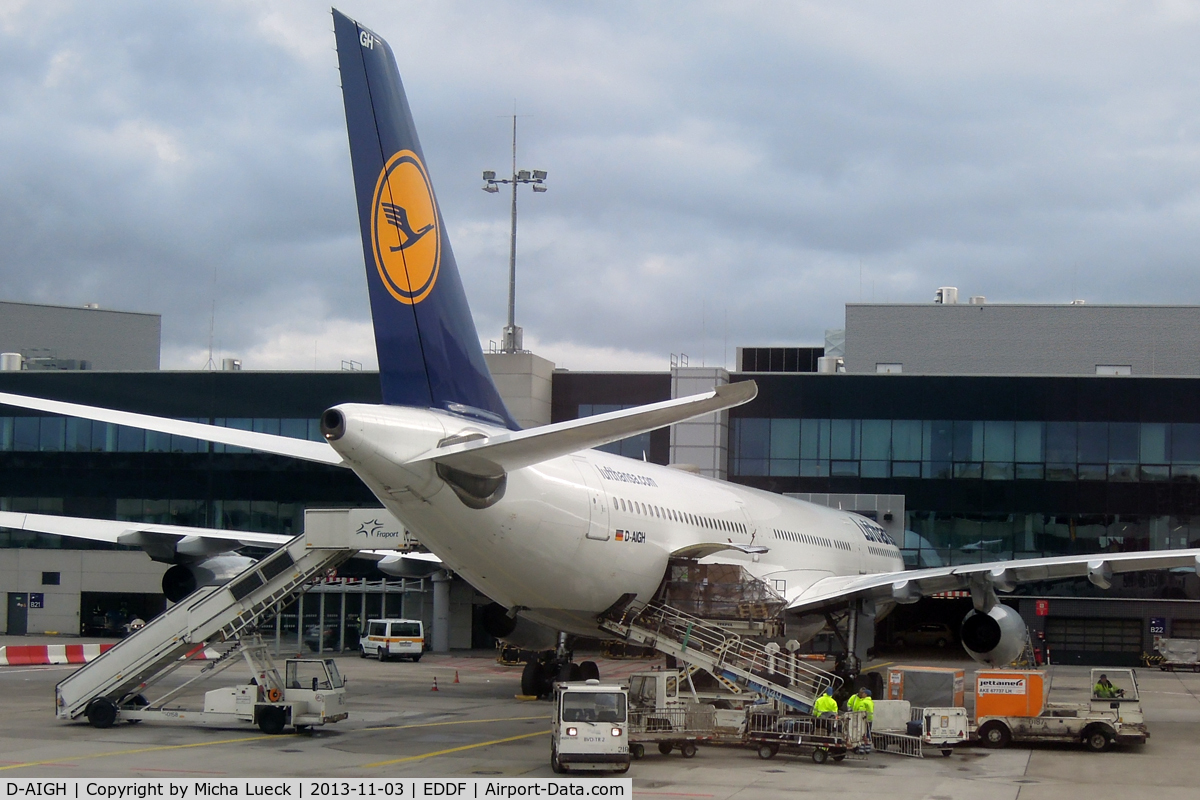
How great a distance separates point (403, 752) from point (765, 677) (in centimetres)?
650

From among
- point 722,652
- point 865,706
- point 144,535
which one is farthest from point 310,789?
point 144,535

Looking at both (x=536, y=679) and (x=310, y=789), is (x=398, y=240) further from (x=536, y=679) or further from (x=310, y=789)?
(x=536, y=679)

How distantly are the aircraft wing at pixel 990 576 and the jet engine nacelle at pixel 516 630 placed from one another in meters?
5.26

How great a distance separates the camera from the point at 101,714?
882 inches

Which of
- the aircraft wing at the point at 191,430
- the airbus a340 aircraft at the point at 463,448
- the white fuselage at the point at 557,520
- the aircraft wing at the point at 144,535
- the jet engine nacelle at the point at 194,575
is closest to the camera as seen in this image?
the airbus a340 aircraft at the point at 463,448

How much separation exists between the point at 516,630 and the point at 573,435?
12341mm

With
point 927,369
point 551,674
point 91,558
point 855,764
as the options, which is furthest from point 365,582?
point 855,764

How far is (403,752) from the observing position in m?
19.4

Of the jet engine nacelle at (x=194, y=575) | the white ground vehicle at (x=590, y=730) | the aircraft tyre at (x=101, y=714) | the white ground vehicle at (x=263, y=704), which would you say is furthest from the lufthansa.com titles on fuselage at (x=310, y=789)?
the jet engine nacelle at (x=194, y=575)

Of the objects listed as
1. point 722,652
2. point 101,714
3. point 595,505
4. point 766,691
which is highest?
point 595,505

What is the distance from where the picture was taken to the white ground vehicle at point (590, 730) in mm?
17000

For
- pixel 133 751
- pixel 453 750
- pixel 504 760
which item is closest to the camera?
pixel 504 760

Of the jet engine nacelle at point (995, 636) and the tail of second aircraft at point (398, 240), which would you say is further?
the jet engine nacelle at point (995, 636)

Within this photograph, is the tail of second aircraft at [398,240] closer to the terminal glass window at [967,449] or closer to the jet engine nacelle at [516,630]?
the jet engine nacelle at [516,630]
